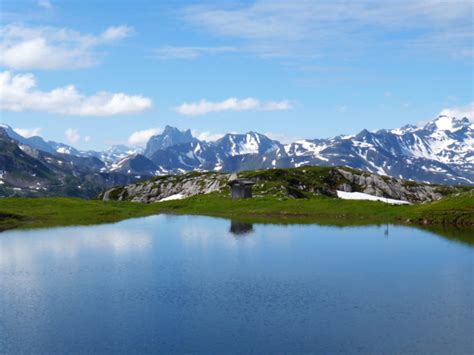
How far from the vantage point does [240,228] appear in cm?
12900

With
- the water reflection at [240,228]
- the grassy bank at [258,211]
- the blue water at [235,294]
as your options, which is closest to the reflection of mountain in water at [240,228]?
the water reflection at [240,228]

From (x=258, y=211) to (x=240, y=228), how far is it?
33.1m

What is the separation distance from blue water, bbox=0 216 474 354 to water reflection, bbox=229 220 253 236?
7655mm

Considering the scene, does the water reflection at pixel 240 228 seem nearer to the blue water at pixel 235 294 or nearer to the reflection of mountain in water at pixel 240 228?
the reflection of mountain in water at pixel 240 228

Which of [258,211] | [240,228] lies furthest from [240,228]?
[258,211]

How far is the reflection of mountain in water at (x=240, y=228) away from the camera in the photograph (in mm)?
122438

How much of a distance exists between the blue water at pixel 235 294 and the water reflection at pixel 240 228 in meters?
7.66

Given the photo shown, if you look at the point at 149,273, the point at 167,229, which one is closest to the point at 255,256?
the point at 149,273

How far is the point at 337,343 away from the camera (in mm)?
49188

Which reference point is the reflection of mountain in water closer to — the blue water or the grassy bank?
the grassy bank

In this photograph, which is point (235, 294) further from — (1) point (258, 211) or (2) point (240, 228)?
(1) point (258, 211)

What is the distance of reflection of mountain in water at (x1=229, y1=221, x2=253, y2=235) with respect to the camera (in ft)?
402

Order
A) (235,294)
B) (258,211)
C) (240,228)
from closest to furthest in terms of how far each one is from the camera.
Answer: (235,294) < (240,228) < (258,211)

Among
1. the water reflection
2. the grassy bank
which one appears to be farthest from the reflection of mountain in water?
the grassy bank
